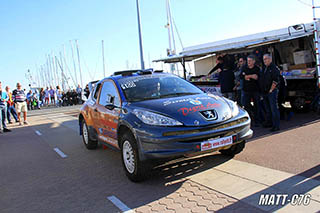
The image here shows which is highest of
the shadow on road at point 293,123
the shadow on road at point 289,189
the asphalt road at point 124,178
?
the shadow on road at point 293,123

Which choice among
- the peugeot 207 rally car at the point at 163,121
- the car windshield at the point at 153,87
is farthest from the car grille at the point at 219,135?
the car windshield at the point at 153,87

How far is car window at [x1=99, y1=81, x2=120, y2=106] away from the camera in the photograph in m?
5.22

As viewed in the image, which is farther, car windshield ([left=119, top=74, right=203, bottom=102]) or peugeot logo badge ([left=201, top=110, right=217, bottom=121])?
car windshield ([left=119, top=74, right=203, bottom=102])

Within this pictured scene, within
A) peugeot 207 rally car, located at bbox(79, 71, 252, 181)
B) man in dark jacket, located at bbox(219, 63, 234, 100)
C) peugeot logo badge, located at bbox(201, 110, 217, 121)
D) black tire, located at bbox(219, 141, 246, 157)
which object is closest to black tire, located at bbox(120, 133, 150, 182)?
peugeot 207 rally car, located at bbox(79, 71, 252, 181)

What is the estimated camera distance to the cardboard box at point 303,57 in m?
9.67

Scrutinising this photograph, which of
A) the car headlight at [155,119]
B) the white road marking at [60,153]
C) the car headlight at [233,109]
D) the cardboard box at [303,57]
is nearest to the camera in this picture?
the car headlight at [155,119]

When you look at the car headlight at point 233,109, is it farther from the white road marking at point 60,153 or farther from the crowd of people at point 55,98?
the crowd of people at point 55,98

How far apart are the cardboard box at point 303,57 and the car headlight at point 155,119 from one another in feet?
24.6

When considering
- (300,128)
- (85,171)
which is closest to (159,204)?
(85,171)

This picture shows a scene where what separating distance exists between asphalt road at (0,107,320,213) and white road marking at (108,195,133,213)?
0.03m

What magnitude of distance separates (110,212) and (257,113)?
570cm

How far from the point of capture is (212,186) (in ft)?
13.3

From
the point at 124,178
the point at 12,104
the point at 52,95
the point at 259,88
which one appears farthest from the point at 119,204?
the point at 52,95

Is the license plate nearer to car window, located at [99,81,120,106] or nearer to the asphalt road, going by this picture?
the asphalt road
